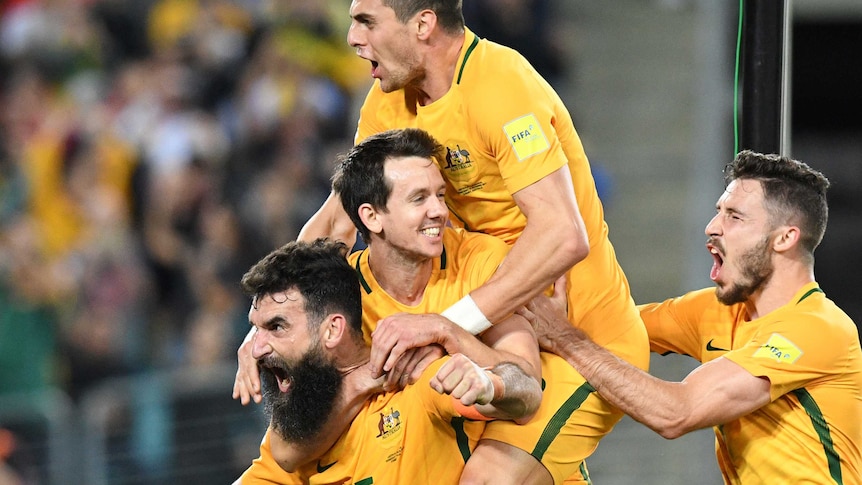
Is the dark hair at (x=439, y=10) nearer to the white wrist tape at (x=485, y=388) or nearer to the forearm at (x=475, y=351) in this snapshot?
the forearm at (x=475, y=351)

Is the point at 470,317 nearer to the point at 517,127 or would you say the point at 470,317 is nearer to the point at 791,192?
the point at 517,127

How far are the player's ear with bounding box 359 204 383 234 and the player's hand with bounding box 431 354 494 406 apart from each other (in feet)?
2.66

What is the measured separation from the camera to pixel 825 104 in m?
11.8

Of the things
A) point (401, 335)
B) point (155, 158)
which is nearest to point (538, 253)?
point (401, 335)

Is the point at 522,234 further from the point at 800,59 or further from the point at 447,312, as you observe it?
the point at 800,59

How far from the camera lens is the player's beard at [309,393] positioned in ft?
15.7

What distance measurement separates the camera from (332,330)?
481 cm

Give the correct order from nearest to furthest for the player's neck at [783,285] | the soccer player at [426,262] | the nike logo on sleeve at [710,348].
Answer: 1. the soccer player at [426,262]
2. the player's neck at [783,285]
3. the nike logo on sleeve at [710,348]

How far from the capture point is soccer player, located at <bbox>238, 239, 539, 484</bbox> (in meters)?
4.79

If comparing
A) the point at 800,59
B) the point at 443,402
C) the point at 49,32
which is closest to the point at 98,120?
the point at 49,32

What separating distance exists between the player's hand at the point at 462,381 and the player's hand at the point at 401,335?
359mm

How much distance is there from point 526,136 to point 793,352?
3.95 ft

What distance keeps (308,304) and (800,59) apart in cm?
783

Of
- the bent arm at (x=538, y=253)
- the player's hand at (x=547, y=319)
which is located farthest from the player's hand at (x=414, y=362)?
the player's hand at (x=547, y=319)
